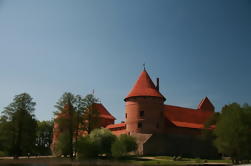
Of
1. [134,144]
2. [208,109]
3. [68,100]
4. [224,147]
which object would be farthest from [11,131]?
[208,109]

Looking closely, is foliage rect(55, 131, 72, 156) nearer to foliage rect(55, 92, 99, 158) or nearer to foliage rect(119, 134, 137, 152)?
foliage rect(55, 92, 99, 158)

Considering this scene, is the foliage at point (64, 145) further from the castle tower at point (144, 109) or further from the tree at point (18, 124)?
the castle tower at point (144, 109)

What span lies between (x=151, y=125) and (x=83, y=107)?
10.1m

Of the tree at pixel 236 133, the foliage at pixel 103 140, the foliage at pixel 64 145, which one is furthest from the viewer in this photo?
the foliage at pixel 64 145

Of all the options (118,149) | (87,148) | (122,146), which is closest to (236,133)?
(122,146)

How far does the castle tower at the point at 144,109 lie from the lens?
4744 cm

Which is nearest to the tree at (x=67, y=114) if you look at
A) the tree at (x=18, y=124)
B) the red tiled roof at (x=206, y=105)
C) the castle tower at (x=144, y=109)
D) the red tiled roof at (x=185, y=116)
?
the tree at (x=18, y=124)

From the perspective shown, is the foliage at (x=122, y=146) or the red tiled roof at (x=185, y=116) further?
the red tiled roof at (x=185, y=116)

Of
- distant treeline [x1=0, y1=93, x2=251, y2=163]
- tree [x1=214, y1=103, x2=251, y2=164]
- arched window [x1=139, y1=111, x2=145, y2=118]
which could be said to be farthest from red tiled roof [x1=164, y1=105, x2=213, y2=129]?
tree [x1=214, y1=103, x2=251, y2=164]

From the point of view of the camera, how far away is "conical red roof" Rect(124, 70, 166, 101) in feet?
158

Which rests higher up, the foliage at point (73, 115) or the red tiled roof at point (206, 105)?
the red tiled roof at point (206, 105)

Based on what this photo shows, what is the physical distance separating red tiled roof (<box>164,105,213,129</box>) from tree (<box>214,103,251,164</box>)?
44.8 ft

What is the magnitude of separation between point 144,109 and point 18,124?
692 inches

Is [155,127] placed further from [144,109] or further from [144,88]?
[144,88]
